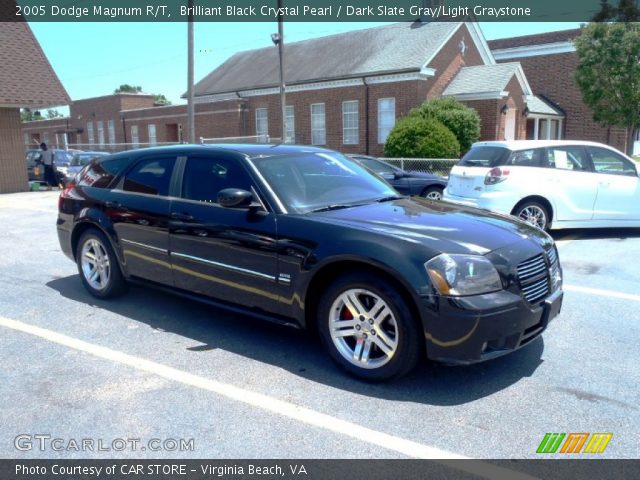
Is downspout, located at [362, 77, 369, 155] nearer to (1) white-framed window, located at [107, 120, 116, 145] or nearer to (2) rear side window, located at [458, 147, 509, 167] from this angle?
(2) rear side window, located at [458, 147, 509, 167]

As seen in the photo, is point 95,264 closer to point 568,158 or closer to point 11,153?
point 568,158

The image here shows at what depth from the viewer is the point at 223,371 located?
4.07 metres

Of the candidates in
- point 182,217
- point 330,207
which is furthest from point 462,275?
point 182,217

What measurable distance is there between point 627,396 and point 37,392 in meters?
3.91

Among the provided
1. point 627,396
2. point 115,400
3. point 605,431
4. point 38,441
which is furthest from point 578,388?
point 38,441

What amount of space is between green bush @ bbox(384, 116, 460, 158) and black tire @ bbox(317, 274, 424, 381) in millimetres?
17151

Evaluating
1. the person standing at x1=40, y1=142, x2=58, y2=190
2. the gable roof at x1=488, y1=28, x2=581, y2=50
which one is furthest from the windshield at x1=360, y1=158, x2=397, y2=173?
the gable roof at x1=488, y1=28, x2=581, y2=50

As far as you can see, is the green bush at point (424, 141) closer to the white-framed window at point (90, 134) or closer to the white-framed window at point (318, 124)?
the white-framed window at point (318, 124)

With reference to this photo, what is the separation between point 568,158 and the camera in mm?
8891

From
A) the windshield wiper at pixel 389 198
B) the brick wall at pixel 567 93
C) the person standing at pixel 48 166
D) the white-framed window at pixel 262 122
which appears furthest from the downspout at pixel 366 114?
the windshield wiper at pixel 389 198

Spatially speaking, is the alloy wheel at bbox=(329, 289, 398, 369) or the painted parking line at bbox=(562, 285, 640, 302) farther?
the painted parking line at bbox=(562, 285, 640, 302)

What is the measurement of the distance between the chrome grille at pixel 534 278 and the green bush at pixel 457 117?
18.5 metres

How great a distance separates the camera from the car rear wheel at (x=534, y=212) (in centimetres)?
870

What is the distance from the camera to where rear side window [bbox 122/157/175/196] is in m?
5.14
